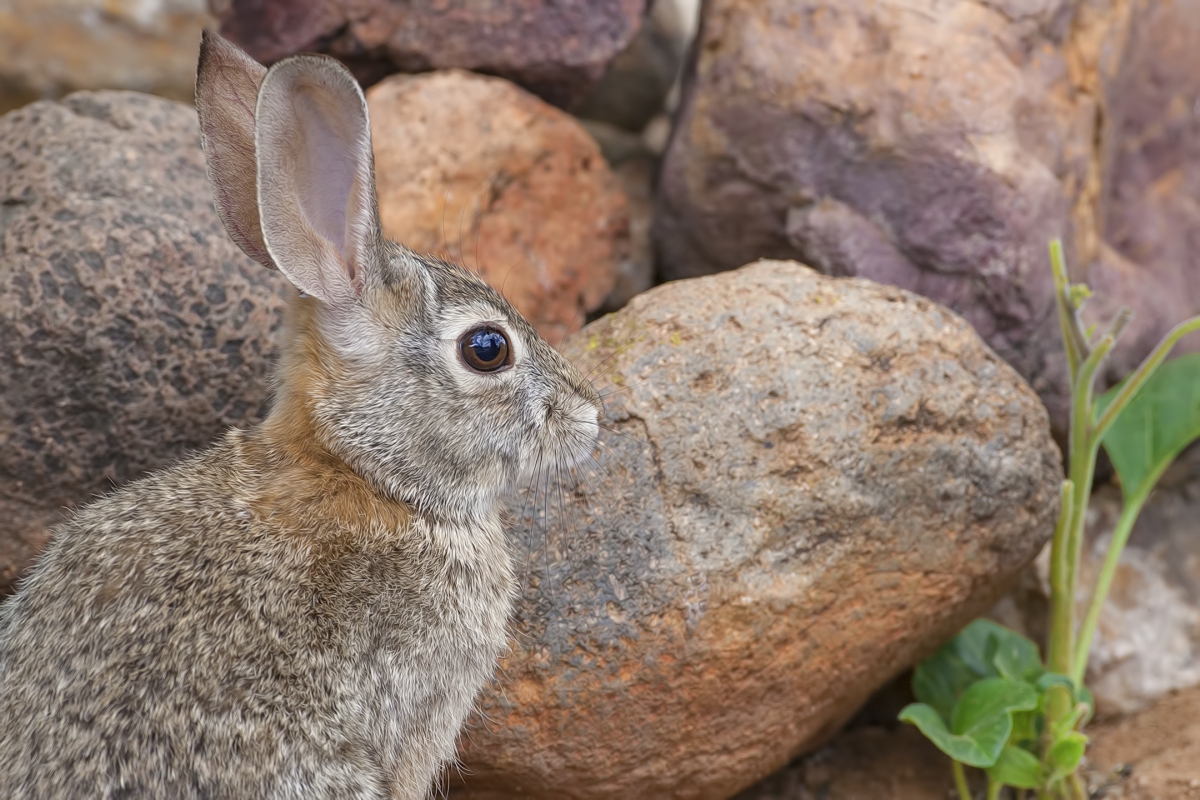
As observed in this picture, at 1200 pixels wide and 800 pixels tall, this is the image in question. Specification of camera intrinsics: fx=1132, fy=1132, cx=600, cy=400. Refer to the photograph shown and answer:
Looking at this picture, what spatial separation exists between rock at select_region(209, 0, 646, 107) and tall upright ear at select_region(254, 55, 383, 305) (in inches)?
89.4

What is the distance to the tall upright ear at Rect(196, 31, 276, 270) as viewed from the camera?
347cm

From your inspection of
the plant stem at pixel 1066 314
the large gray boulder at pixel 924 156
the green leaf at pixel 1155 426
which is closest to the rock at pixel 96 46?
the large gray boulder at pixel 924 156

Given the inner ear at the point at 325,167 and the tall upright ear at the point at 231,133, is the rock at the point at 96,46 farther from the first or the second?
the inner ear at the point at 325,167

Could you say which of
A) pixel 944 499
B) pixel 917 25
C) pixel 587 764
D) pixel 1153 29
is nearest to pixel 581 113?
pixel 917 25

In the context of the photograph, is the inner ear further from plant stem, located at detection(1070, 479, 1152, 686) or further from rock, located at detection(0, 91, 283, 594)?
plant stem, located at detection(1070, 479, 1152, 686)

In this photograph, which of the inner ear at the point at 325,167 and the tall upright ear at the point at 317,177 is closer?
the tall upright ear at the point at 317,177

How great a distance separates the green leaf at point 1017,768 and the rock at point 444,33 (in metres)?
3.66

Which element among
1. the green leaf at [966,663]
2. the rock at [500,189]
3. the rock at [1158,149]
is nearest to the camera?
the green leaf at [966,663]

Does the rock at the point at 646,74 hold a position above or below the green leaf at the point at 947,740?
above

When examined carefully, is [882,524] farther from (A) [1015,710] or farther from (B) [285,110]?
(B) [285,110]

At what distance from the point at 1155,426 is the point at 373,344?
3240 mm

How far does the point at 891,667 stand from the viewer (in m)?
4.28

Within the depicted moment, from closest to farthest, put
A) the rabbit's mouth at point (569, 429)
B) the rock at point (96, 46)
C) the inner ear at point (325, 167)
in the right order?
the inner ear at point (325, 167) → the rabbit's mouth at point (569, 429) → the rock at point (96, 46)

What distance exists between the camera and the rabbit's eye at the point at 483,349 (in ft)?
11.7
